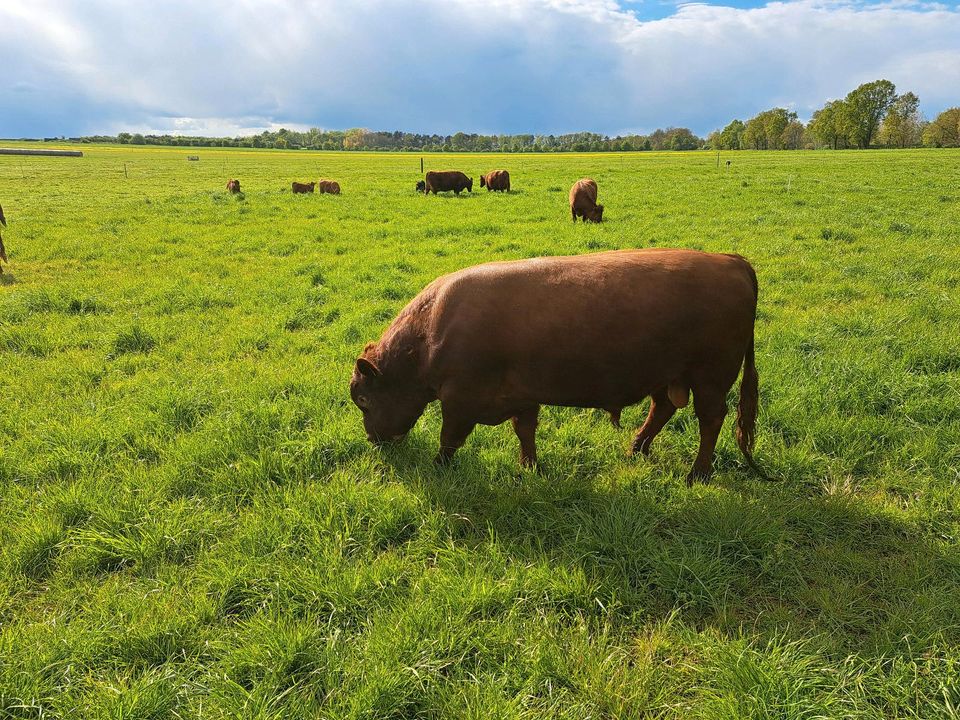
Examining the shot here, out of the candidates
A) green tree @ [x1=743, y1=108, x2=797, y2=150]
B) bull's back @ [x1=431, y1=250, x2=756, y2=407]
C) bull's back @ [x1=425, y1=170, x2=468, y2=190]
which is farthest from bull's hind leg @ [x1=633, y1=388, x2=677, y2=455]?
green tree @ [x1=743, y1=108, x2=797, y2=150]

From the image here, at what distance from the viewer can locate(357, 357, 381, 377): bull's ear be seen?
4.08 m

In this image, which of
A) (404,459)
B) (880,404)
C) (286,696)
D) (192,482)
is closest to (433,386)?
(404,459)

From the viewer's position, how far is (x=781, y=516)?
336cm

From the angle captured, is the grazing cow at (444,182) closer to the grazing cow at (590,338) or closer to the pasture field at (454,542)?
the pasture field at (454,542)

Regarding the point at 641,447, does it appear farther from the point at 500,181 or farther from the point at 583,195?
the point at 500,181

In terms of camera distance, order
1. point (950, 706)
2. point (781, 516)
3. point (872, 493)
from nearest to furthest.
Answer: point (950, 706)
point (781, 516)
point (872, 493)

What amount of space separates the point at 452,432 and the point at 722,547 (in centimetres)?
192

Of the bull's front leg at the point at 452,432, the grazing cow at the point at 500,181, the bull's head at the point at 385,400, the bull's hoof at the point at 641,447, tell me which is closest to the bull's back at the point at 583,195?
the grazing cow at the point at 500,181

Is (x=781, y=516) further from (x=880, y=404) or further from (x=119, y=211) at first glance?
(x=119, y=211)

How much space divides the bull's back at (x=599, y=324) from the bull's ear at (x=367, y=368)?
27.0 inches

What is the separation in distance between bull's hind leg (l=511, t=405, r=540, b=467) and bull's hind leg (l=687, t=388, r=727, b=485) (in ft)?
3.78

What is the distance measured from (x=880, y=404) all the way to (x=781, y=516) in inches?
83.7

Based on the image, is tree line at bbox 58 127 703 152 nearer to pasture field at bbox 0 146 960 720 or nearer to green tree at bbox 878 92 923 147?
green tree at bbox 878 92 923 147

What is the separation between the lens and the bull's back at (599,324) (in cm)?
340
